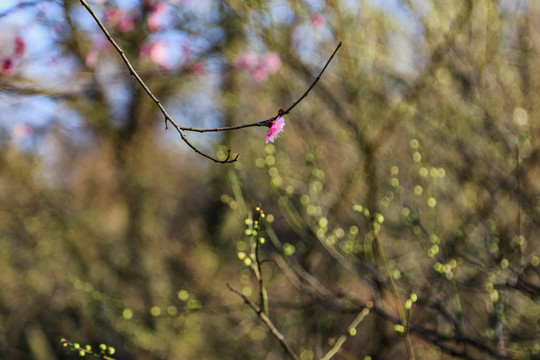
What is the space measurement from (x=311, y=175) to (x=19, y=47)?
1992 millimetres

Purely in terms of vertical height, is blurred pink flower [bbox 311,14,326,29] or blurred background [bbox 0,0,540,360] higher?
blurred pink flower [bbox 311,14,326,29]

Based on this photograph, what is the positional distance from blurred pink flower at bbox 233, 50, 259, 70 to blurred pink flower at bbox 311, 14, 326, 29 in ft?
2.72

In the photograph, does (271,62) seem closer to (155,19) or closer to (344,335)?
(155,19)

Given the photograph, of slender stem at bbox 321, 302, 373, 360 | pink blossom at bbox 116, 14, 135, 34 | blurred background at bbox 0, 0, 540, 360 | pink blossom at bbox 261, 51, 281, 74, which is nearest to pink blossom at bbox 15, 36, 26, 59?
blurred background at bbox 0, 0, 540, 360

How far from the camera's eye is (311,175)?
2.52m

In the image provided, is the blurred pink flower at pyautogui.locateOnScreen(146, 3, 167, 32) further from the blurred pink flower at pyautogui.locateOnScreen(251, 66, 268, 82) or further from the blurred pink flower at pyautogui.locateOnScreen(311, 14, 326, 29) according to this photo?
the blurred pink flower at pyautogui.locateOnScreen(311, 14, 326, 29)

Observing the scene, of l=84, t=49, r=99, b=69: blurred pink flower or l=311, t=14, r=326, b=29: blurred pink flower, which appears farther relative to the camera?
l=84, t=49, r=99, b=69: blurred pink flower

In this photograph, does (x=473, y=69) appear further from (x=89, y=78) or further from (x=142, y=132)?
(x=142, y=132)

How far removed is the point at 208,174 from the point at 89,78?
396 cm

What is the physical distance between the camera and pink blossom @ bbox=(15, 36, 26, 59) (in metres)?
3.10

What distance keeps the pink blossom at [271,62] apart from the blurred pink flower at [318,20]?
30 cm

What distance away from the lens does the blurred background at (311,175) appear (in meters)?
2.56

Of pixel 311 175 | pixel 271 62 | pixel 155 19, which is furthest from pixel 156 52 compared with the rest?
pixel 311 175

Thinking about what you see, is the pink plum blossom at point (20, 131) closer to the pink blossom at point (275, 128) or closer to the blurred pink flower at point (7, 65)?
the blurred pink flower at point (7, 65)
